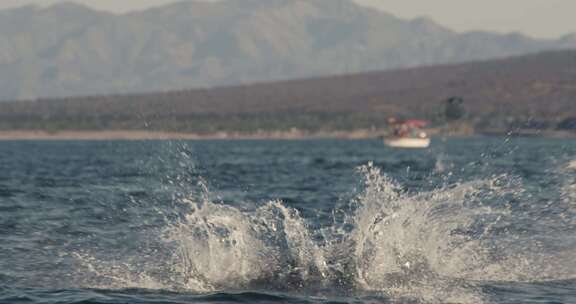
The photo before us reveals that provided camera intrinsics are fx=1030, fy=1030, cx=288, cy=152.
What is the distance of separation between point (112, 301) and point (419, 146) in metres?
→ 132

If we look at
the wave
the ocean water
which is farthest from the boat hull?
the wave

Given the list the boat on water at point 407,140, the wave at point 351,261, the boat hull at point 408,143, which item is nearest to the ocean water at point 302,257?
the wave at point 351,261

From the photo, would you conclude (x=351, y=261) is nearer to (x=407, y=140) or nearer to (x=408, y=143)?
(x=408, y=143)

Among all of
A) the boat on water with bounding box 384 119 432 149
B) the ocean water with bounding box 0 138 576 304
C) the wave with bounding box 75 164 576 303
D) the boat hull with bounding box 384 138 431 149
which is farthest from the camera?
the boat on water with bounding box 384 119 432 149

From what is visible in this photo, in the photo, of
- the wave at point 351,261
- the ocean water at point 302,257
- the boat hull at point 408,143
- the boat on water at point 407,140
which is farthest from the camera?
the boat on water at point 407,140

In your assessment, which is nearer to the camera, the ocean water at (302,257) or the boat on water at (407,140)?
the ocean water at (302,257)

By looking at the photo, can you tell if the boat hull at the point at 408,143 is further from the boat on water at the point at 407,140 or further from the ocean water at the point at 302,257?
the ocean water at the point at 302,257

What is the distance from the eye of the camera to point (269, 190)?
3891 cm

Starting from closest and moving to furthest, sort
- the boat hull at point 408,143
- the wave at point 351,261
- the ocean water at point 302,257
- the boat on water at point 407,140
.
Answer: the ocean water at point 302,257, the wave at point 351,261, the boat hull at point 408,143, the boat on water at point 407,140

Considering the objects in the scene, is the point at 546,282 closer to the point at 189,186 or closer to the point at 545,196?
the point at 545,196

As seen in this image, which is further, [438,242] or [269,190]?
[269,190]

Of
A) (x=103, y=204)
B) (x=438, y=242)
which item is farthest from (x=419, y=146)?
(x=438, y=242)

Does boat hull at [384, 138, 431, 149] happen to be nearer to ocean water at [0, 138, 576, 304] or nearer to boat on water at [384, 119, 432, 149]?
boat on water at [384, 119, 432, 149]

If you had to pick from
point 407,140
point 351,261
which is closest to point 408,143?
point 407,140
